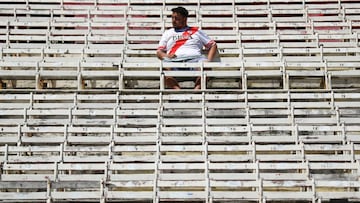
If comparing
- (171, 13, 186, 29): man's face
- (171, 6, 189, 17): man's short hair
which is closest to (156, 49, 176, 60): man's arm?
(171, 13, 186, 29): man's face

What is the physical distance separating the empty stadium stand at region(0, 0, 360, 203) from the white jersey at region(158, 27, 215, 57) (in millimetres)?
264

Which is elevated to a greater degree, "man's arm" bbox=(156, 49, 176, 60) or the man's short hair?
the man's short hair

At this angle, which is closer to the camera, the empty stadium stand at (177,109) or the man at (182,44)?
the empty stadium stand at (177,109)

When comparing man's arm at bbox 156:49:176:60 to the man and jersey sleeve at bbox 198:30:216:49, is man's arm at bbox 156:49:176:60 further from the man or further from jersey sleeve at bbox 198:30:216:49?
jersey sleeve at bbox 198:30:216:49

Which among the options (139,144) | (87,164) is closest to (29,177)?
(87,164)

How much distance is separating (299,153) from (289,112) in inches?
23.9

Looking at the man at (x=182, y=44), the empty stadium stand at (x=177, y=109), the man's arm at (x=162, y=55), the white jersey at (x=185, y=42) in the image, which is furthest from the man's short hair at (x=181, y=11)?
the empty stadium stand at (x=177, y=109)

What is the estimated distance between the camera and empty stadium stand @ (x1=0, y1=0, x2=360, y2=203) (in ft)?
16.2

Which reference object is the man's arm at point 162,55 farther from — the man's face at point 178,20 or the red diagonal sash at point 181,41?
the man's face at point 178,20

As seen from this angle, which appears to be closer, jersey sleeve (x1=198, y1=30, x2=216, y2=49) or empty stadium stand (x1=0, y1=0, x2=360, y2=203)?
empty stadium stand (x1=0, y1=0, x2=360, y2=203)

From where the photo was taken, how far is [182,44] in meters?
6.89

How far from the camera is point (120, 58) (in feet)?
23.2

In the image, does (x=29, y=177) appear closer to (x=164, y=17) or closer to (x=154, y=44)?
(x=154, y=44)

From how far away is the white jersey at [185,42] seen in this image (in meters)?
6.86
